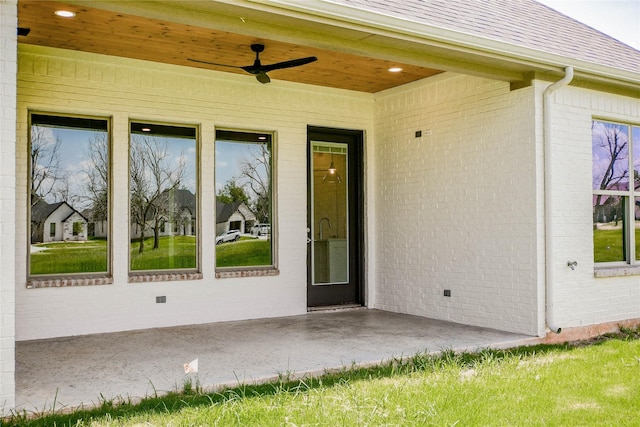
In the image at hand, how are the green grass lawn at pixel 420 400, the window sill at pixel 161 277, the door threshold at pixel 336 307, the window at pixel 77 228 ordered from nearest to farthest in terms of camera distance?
1. the green grass lawn at pixel 420 400
2. the window at pixel 77 228
3. the window sill at pixel 161 277
4. the door threshold at pixel 336 307

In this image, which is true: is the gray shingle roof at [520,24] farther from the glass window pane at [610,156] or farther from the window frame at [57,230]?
the window frame at [57,230]

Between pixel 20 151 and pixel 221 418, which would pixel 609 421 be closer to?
pixel 221 418

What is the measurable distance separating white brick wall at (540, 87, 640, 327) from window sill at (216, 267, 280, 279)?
3.41 m

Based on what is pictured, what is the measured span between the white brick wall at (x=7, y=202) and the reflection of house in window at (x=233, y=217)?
12.5 ft

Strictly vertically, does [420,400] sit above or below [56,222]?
below

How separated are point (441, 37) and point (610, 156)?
310 centimetres

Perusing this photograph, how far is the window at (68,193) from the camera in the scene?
664cm

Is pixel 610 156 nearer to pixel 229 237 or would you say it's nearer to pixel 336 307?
pixel 336 307

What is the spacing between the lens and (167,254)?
736 centimetres

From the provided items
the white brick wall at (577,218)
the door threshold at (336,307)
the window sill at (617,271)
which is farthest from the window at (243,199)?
the window sill at (617,271)

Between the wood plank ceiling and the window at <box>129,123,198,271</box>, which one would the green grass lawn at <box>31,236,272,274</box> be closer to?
the window at <box>129,123,198,271</box>

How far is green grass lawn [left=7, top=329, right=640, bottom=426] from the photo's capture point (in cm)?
377

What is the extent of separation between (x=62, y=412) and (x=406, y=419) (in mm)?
2200

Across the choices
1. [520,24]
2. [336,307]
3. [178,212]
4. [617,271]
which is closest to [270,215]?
[178,212]
